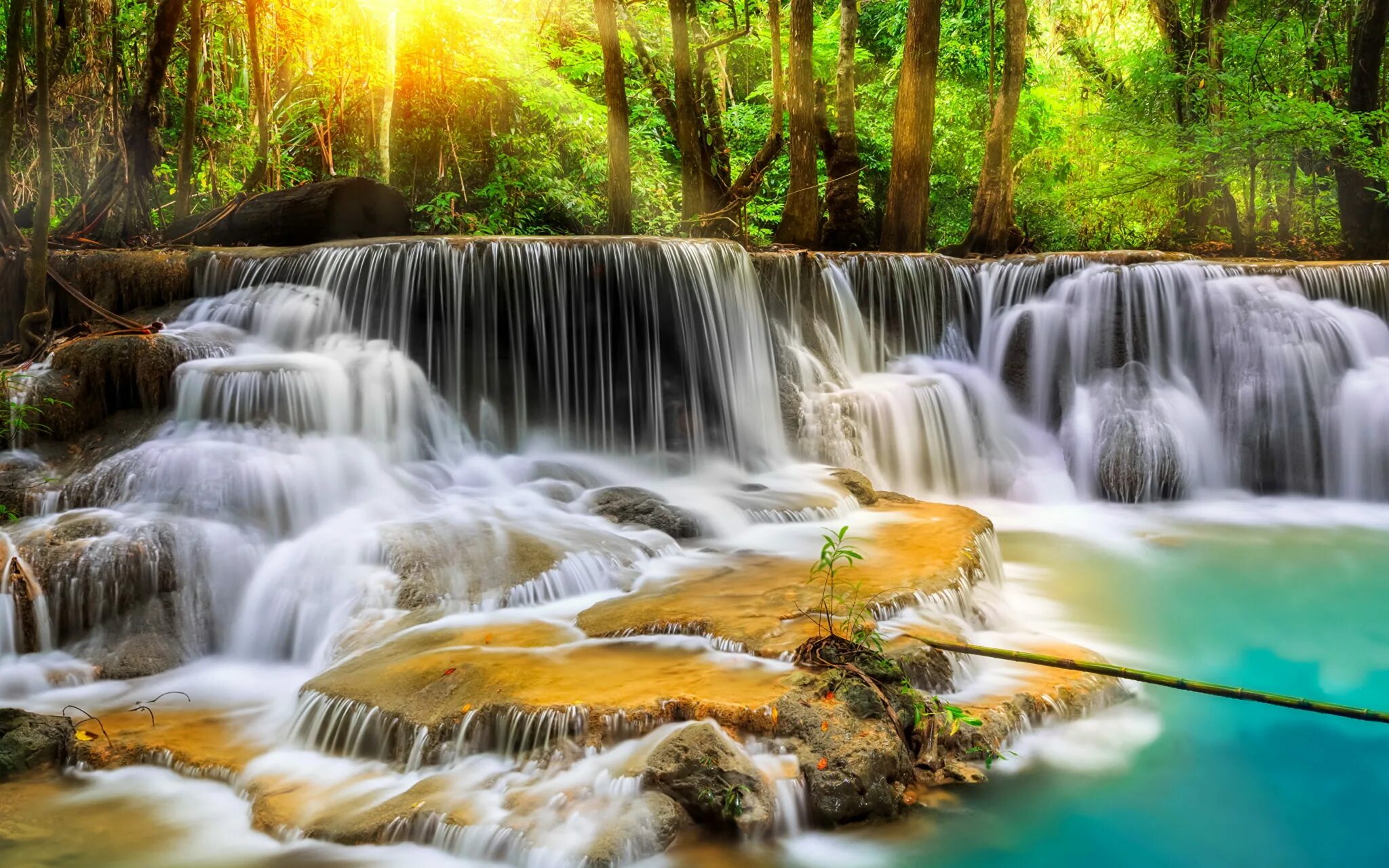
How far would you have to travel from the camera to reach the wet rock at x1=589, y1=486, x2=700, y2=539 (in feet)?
24.1

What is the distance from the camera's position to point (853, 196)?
1428 centimetres

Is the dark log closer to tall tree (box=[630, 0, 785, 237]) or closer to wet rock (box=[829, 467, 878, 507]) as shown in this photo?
tall tree (box=[630, 0, 785, 237])

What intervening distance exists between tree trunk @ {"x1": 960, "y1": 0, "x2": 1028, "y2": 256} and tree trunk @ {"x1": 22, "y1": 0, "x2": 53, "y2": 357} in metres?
10.2

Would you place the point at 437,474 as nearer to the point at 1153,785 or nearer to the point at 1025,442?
the point at 1153,785

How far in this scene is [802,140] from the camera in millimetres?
13227

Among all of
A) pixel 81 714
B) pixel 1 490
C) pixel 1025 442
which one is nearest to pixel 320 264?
pixel 1 490

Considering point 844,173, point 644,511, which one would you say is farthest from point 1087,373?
point 644,511

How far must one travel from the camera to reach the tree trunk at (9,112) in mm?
7961

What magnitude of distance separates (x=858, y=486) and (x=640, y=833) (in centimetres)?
522

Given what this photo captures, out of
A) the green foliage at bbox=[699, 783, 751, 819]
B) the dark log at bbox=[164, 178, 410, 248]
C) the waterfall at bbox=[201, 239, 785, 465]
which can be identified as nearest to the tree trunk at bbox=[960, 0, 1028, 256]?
the waterfall at bbox=[201, 239, 785, 465]

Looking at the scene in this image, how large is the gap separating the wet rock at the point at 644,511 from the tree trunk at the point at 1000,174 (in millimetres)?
7635

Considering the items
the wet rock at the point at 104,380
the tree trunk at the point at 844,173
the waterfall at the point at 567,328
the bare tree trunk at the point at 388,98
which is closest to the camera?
the wet rock at the point at 104,380

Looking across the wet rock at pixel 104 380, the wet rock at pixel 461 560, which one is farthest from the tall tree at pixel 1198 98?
the wet rock at pixel 104 380

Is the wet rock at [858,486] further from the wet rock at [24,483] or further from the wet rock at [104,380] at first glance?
the wet rock at [24,483]
